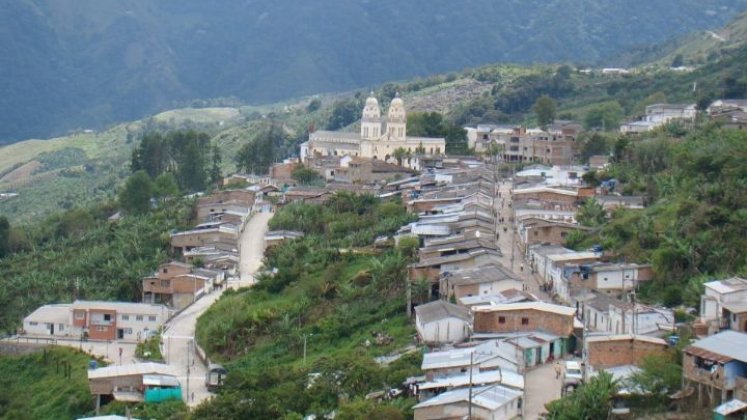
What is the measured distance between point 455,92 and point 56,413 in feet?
213

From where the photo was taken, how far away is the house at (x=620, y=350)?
29.4 m

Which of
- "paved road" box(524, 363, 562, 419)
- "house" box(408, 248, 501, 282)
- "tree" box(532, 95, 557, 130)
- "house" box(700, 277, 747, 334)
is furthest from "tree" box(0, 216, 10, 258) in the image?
"house" box(700, 277, 747, 334)

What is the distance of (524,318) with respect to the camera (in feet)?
109

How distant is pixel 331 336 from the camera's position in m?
37.7

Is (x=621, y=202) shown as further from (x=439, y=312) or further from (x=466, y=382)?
(x=466, y=382)

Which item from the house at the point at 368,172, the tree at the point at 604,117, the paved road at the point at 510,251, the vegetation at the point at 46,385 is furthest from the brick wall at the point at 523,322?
the tree at the point at 604,117

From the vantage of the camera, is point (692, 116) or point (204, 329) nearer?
point (204, 329)

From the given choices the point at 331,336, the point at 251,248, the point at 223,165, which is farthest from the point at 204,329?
the point at 223,165

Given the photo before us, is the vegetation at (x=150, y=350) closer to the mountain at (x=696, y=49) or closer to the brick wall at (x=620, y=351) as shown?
the brick wall at (x=620, y=351)

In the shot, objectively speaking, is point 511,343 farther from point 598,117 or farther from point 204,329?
point 598,117

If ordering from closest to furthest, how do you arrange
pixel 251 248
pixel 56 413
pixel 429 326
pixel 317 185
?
pixel 429 326, pixel 56 413, pixel 251 248, pixel 317 185

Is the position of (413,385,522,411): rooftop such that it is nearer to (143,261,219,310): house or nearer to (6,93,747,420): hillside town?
(6,93,747,420): hillside town

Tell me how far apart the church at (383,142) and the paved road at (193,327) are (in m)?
13.7

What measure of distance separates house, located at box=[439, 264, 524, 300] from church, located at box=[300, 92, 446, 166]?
99.1 ft
